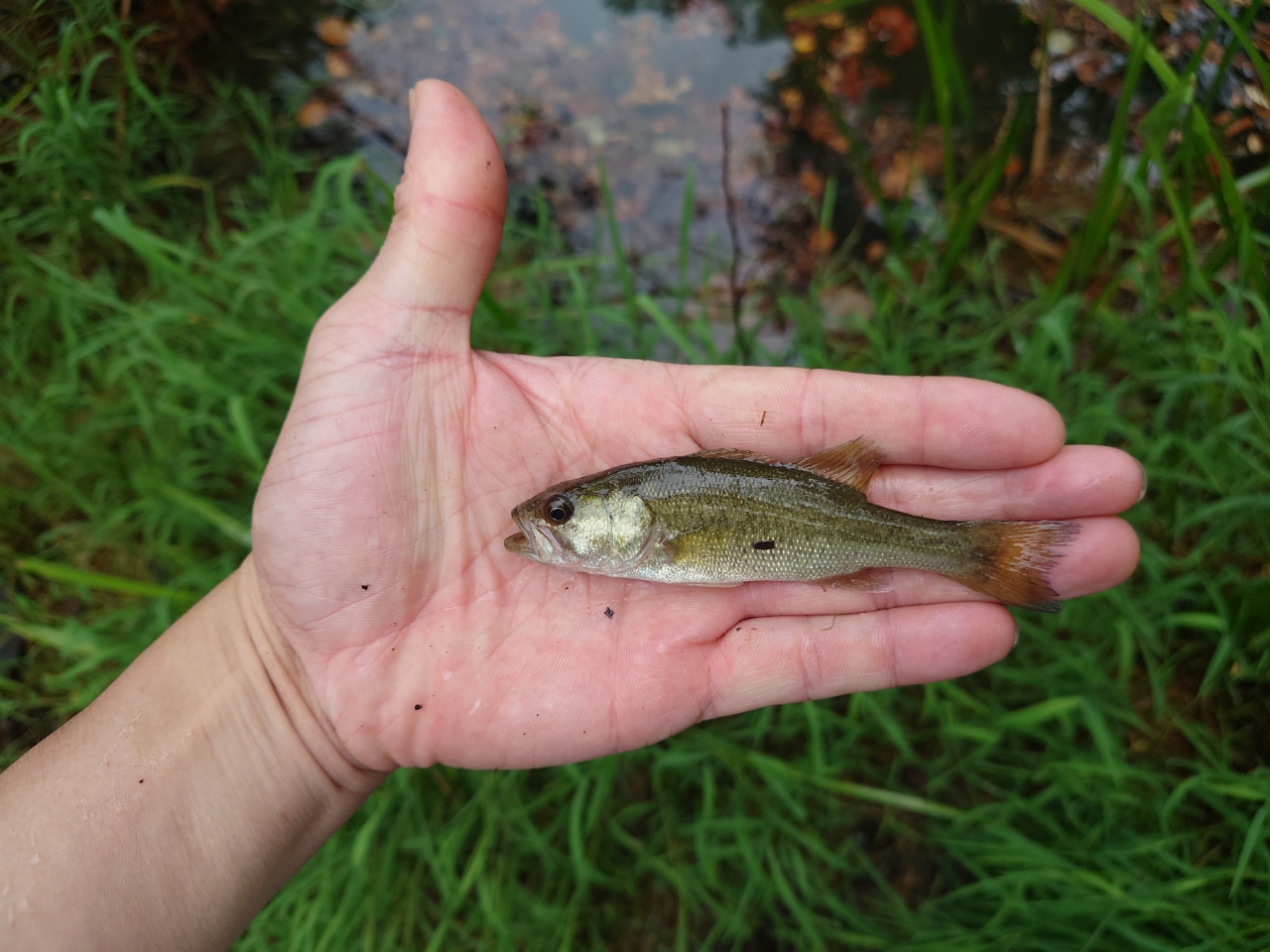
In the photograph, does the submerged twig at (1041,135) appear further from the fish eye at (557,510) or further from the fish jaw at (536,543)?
the fish jaw at (536,543)

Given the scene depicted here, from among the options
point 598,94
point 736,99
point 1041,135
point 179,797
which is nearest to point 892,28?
point 736,99

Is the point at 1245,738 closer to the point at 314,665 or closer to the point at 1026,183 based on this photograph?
the point at 1026,183

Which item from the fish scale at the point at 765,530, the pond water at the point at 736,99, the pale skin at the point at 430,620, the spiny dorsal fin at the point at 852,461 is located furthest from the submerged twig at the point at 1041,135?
the fish scale at the point at 765,530

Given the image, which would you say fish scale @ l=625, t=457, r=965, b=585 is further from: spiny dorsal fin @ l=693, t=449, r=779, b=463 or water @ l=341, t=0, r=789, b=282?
water @ l=341, t=0, r=789, b=282

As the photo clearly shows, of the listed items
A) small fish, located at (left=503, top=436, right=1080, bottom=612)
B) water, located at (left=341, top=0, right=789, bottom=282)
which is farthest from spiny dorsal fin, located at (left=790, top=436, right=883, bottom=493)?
water, located at (left=341, top=0, right=789, bottom=282)

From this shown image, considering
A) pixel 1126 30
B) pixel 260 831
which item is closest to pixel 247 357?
pixel 260 831
